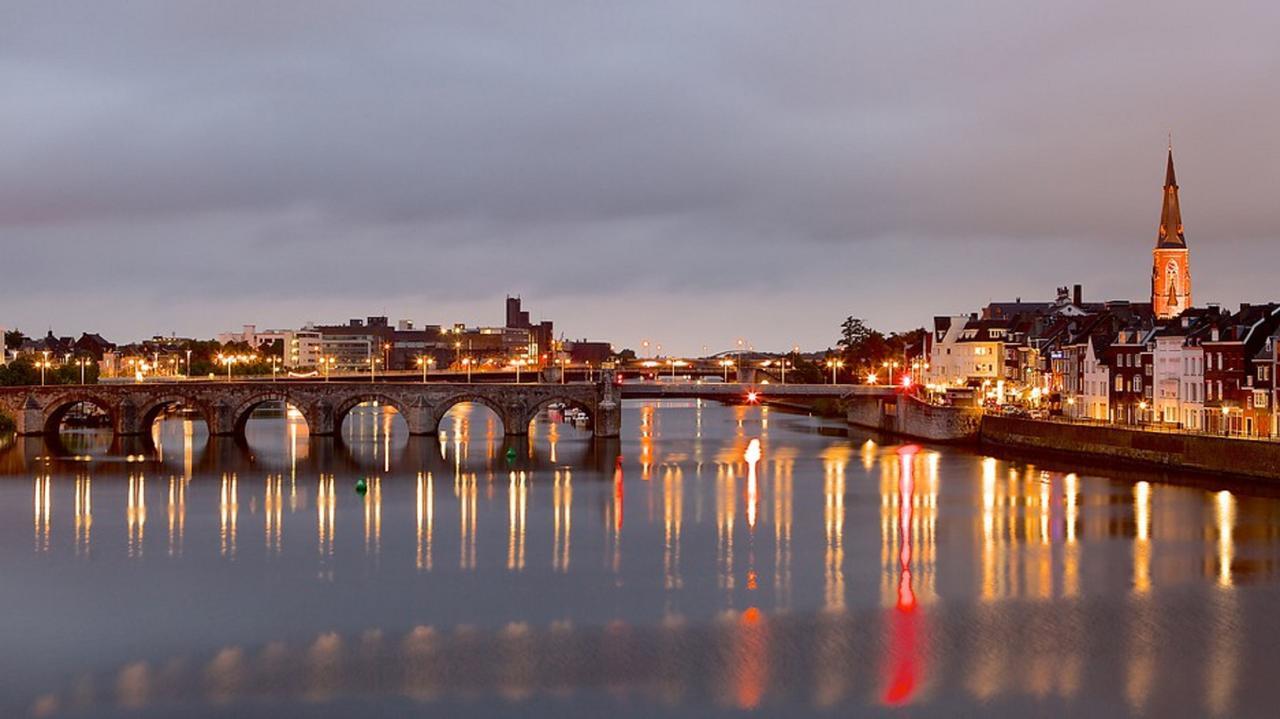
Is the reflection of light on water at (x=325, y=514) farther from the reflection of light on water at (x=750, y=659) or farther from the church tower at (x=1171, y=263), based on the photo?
the church tower at (x=1171, y=263)

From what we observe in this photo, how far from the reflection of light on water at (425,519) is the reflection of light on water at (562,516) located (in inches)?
192

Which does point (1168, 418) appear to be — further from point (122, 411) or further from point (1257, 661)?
point (122, 411)

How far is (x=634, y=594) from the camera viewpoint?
45312 millimetres

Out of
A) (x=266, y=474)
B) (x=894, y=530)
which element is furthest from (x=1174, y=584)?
(x=266, y=474)

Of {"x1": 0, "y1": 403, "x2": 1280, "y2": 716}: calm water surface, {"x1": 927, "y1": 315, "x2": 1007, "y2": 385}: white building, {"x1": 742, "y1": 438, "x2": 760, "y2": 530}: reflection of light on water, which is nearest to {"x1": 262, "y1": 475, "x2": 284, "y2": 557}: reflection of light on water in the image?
{"x1": 0, "y1": 403, "x2": 1280, "y2": 716}: calm water surface

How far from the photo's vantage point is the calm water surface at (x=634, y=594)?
113ft

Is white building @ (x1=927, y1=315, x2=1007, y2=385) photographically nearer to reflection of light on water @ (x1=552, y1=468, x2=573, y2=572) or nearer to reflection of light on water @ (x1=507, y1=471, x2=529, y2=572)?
reflection of light on water @ (x1=552, y1=468, x2=573, y2=572)

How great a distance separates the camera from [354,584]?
154 feet

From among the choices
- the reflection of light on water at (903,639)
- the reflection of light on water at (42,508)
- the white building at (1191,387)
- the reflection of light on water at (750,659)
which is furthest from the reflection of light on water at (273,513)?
the white building at (1191,387)

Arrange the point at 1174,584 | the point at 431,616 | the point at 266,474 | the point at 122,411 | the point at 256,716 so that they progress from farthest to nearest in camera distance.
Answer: the point at 122,411 < the point at 266,474 < the point at 1174,584 < the point at 431,616 < the point at 256,716

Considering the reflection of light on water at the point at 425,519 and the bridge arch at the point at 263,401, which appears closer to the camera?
the reflection of light on water at the point at 425,519

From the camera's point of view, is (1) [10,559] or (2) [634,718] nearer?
(2) [634,718]

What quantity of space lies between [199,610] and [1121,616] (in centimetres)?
2876

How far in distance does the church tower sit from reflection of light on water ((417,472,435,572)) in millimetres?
73839
